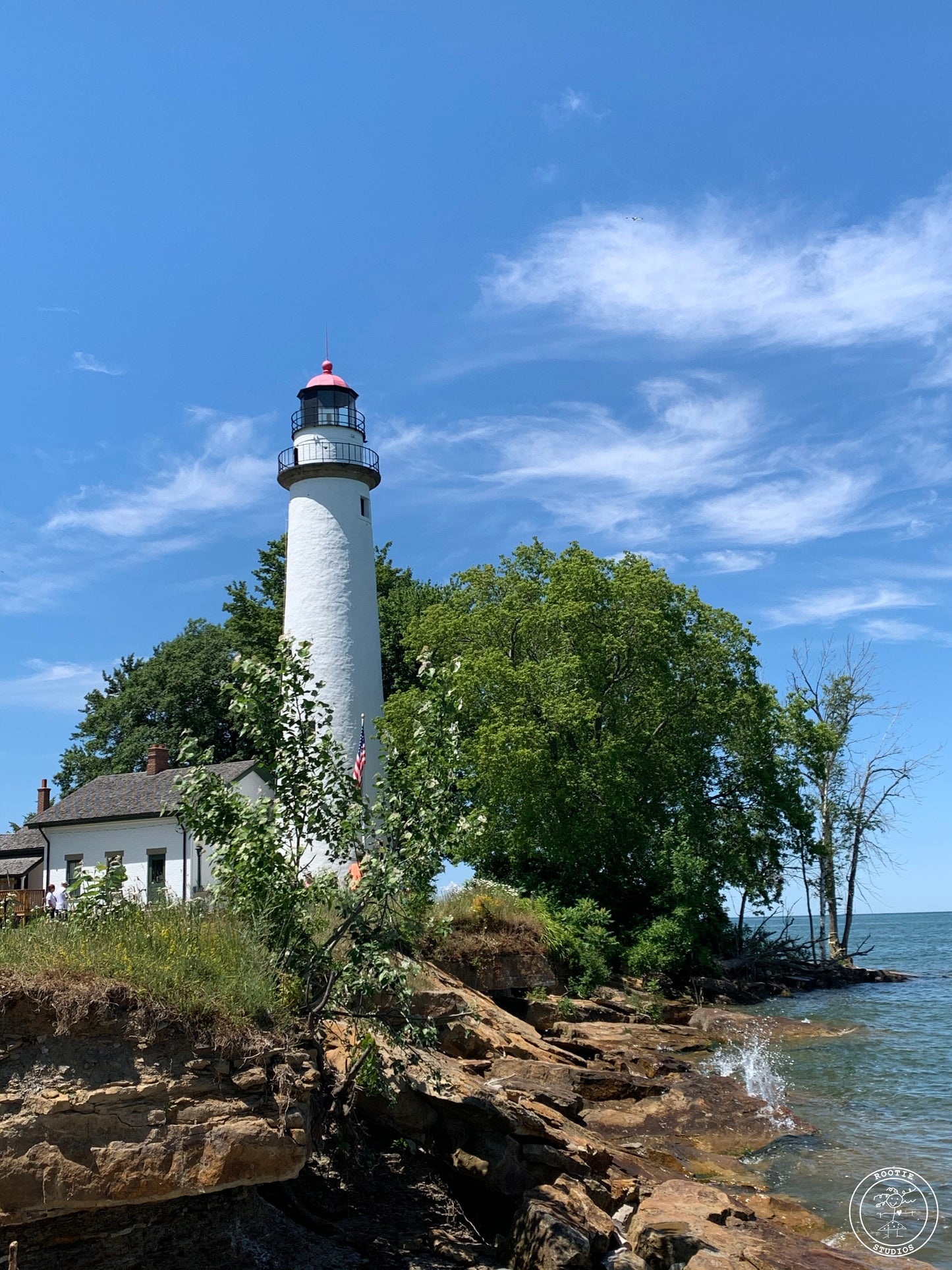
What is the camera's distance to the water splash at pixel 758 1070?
53.7 feet

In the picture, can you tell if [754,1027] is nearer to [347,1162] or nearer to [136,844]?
[347,1162]

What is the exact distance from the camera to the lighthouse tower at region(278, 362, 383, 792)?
27422 millimetres

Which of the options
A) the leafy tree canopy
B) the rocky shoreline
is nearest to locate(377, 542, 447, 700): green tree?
the leafy tree canopy

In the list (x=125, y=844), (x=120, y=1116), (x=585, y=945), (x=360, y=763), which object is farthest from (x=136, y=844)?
(x=120, y=1116)

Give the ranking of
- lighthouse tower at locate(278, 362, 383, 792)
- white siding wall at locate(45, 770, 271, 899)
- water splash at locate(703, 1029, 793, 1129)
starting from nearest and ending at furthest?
1. water splash at locate(703, 1029, 793, 1129)
2. lighthouse tower at locate(278, 362, 383, 792)
3. white siding wall at locate(45, 770, 271, 899)

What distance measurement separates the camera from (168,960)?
847cm

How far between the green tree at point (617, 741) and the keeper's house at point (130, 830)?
7.09 metres

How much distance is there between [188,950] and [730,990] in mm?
24963

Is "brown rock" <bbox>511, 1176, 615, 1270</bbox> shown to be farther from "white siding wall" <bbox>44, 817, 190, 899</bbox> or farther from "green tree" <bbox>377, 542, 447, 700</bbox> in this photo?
"green tree" <bbox>377, 542, 447, 700</bbox>

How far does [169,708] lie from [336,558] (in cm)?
1899

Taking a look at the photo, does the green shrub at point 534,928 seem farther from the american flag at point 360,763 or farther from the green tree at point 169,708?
the green tree at point 169,708

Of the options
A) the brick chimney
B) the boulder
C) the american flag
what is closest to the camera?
Result: the boulder

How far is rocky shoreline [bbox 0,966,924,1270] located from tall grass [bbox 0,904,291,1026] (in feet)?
0.77

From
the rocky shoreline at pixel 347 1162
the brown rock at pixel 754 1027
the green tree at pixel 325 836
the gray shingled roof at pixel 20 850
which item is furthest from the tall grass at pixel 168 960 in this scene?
the gray shingled roof at pixel 20 850
